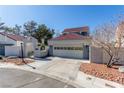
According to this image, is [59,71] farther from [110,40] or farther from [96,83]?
[110,40]

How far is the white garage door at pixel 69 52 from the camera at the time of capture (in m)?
19.0

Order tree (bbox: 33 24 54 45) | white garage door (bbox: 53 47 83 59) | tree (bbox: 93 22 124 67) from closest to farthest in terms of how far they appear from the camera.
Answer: tree (bbox: 93 22 124 67)
white garage door (bbox: 53 47 83 59)
tree (bbox: 33 24 54 45)

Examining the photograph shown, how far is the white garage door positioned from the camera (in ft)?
62.4

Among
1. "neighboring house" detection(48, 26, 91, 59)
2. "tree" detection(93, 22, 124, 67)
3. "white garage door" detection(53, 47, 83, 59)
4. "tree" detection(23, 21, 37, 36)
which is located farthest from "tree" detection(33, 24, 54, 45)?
"tree" detection(93, 22, 124, 67)

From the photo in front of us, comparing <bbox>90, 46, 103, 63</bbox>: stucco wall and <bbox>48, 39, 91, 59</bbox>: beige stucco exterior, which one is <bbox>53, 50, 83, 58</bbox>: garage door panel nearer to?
<bbox>48, 39, 91, 59</bbox>: beige stucco exterior

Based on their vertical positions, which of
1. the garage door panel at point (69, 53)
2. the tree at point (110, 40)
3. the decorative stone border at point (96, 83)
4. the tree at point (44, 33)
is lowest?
the decorative stone border at point (96, 83)

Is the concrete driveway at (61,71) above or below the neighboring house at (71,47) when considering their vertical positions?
below

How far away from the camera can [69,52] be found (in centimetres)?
1973

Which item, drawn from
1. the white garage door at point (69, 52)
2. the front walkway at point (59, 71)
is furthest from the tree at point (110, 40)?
the white garage door at point (69, 52)

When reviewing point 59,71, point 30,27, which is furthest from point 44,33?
point 59,71

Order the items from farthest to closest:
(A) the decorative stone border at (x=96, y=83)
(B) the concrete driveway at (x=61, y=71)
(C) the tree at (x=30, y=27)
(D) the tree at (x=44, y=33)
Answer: (C) the tree at (x=30, y=27) → (D) the tree at (x=44, y=33) → (B) the concrete driveway at (x=61, y=71) → (A) the decorative stone border at (x=96, y=83)

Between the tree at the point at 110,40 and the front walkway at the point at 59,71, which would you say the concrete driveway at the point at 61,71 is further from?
the tree at the point at 110,40
